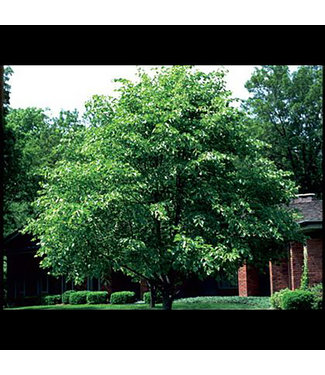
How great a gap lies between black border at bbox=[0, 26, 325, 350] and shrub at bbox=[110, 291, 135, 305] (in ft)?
54.4

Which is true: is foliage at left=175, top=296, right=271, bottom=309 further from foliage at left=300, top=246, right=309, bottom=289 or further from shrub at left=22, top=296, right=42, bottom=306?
shrub at left=22, top=296, right=42, bottom=306

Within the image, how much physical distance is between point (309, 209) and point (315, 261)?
7.87ft

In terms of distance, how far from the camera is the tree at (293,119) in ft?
109

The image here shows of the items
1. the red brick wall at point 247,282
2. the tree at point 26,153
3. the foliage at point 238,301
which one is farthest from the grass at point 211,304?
the tree at point 26,153

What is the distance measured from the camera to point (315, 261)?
61.2ft

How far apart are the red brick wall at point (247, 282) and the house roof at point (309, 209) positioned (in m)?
3.18

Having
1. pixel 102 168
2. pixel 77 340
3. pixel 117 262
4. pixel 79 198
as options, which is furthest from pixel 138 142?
pixel 77 340

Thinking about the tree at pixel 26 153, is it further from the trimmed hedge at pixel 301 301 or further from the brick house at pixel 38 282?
the trimmed hedge at pixel 301 301

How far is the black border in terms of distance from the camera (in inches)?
249

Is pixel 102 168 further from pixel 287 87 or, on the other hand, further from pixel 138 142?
pixel 287 87

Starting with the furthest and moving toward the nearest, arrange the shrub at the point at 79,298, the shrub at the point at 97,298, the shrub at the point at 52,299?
the shrub at the point at 52,299 < the shrub at the point at 79,298 < the shrub at the point at 97,298

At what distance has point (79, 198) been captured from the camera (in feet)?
39.2

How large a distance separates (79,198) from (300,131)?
2476 centimetres

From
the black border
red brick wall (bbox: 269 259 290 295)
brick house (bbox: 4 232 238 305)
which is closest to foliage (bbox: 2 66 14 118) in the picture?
brick house (bbox: 4 232 238 305)
